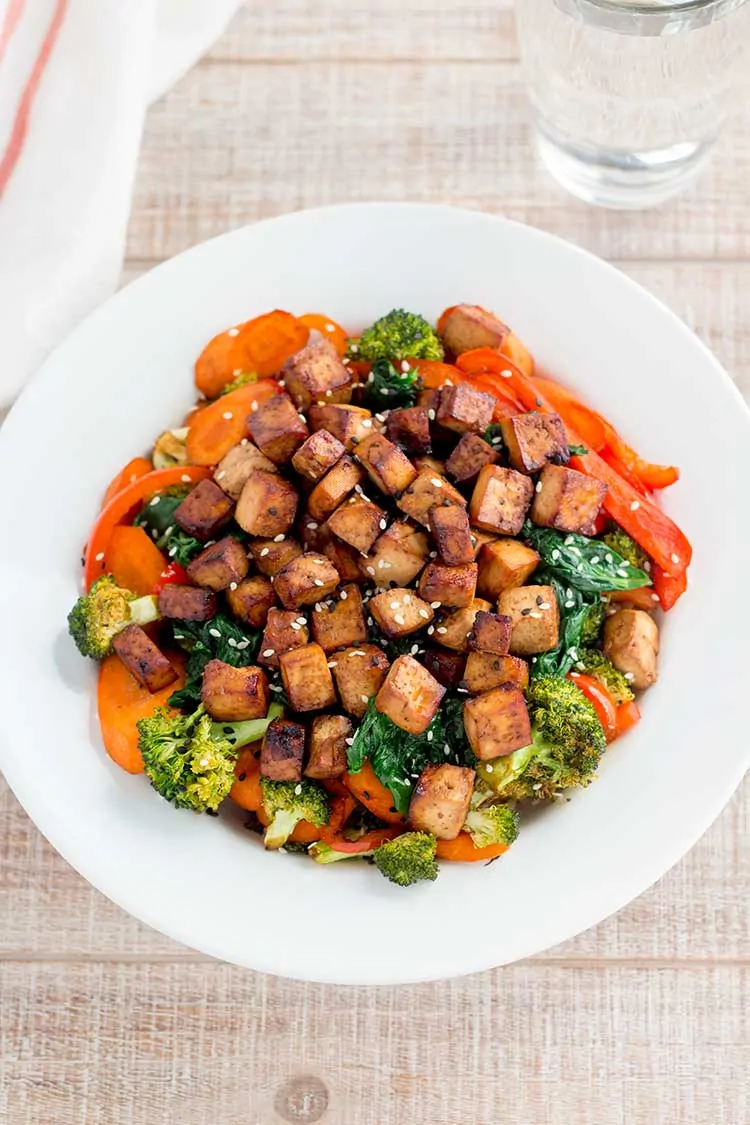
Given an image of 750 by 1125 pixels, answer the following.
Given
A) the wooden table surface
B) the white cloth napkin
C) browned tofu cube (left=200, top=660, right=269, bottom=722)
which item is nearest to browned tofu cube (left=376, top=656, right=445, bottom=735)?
browned tofu cube (left=200, top=660, right=269, bottom=722)

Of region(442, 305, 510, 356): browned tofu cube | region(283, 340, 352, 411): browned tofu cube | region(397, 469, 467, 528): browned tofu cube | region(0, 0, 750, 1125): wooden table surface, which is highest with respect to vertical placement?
region(442, 305, 510, 356): browned tofu cube

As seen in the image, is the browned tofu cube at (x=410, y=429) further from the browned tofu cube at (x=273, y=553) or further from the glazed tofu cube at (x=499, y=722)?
the glazed tofu cube at (x=499, y=722)

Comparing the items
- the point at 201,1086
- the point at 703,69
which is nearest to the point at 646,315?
the point at 703,69

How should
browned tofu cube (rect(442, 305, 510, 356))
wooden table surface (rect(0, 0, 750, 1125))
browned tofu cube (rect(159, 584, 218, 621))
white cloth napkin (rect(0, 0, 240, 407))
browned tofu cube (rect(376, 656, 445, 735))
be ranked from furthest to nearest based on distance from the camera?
white cloth napkin (rect(0, 0, 240, 407)), wooden table surface (rect(0, 0, 750, 1125)), browned tofu cube (rect(442, 305, 510, 356)), browned tofu cube (rect(159, 584, 218, 621)), browned tofu cube (rect(376, 656, 445, 735))

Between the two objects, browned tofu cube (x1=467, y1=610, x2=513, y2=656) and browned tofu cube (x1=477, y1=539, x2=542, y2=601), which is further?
browned tofu cube (x1=477, y1=539, x2=542, y2=601)

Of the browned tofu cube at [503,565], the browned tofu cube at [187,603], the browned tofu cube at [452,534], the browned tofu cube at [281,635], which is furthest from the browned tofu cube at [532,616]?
the browned tofu cube at [187,603]

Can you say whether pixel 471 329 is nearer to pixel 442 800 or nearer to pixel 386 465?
pixel 386 465

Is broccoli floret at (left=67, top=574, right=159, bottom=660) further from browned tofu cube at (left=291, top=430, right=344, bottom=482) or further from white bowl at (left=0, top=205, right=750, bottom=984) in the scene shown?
browned tofu cube at (left=291, top=430, right=344, bottom=482)
